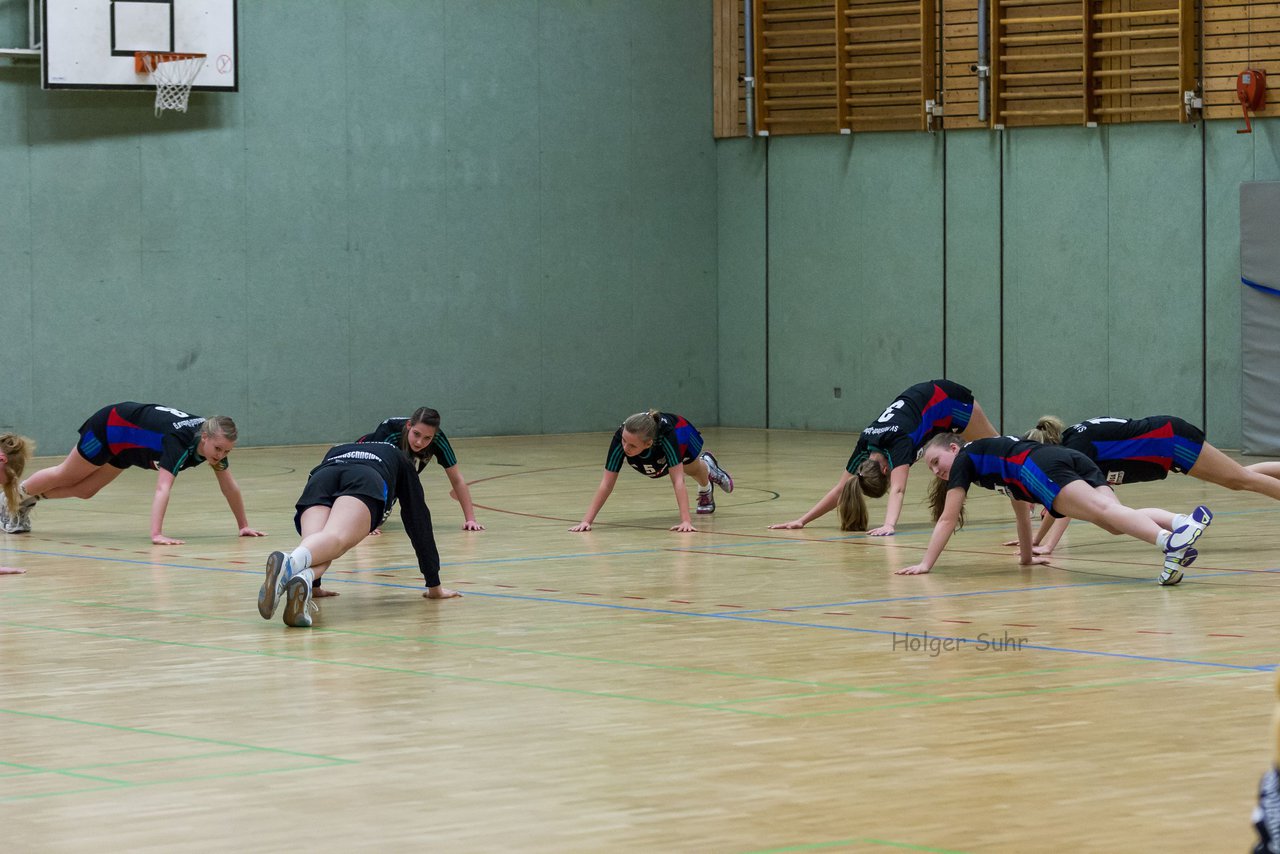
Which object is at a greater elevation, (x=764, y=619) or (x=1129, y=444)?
(x=1129, y=444)

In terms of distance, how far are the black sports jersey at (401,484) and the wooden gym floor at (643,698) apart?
396 millimetres

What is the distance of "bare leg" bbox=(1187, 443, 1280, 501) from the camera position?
13.2 m

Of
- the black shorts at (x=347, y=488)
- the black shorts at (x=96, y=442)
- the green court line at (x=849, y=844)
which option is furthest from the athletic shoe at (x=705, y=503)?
the green court line at (x=849, y=844)

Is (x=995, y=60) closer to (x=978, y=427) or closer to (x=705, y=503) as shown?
(x=978, y=427)

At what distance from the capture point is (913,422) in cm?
1440

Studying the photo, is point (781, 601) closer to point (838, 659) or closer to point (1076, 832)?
point (838, 659)

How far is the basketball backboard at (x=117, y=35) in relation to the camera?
21.4m

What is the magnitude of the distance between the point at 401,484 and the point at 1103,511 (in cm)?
410

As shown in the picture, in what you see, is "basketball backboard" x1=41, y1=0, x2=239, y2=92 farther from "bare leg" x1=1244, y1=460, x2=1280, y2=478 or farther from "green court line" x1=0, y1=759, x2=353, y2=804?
"green court line" x1=0, y1=759, x2=353, y2=804

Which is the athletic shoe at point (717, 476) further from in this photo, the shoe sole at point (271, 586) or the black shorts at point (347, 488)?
the shoe sole at point (271, 586)

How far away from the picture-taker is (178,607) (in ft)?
33.9

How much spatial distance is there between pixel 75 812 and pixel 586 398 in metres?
21.4

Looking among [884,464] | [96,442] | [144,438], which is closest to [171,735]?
[144,438]

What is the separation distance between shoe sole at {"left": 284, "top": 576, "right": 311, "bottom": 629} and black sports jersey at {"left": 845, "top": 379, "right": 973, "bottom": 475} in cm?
568
